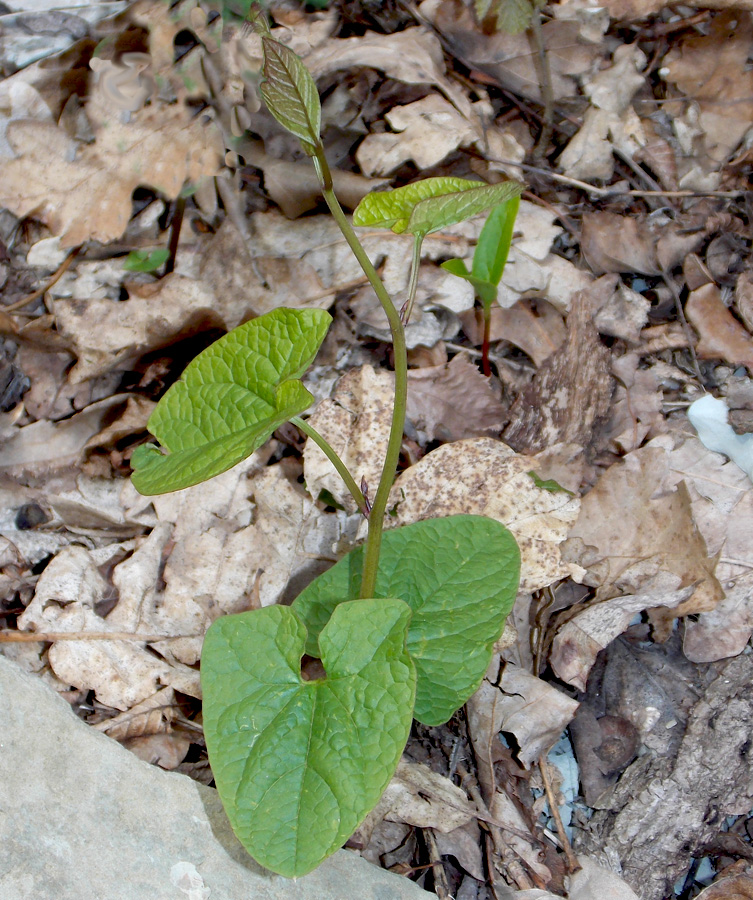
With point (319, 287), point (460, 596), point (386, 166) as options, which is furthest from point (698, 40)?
point (460, 596)

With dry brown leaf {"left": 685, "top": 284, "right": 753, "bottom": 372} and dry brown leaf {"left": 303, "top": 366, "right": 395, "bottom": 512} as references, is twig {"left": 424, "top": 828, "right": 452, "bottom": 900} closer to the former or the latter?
dry brown leaf {"left": 303, "top": 366, "right": 395, "bottom": 512}

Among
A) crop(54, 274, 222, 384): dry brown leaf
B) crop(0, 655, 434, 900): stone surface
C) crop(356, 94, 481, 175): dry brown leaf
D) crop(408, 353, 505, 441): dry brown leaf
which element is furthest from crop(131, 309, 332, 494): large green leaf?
crop(356, 94, 481, 175): dry brown leaf

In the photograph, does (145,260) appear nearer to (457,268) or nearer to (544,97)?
(457,268)

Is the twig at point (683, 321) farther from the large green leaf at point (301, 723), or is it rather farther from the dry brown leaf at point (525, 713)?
the large green leaf at point (301, 723)

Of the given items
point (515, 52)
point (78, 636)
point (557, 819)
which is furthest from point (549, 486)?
point (515, 52)

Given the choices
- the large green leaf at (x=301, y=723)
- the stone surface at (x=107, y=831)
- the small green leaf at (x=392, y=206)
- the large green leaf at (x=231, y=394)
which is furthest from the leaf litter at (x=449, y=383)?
the small green leaf at (x=392, y=206)

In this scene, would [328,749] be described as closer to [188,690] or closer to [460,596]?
[460,596]
